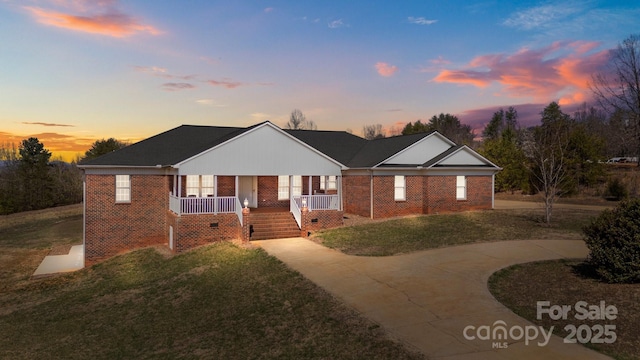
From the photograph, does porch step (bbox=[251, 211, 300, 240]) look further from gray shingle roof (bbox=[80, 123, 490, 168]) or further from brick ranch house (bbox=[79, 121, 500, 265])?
gray shingle roof (bbox=[80, 123, 490, 168])

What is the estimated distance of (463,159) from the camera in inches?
1052

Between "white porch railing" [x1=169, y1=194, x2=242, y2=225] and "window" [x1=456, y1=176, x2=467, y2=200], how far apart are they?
1524 centimetres

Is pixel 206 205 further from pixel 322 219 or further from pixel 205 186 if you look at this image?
pixel 322 219

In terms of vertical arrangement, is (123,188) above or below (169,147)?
below

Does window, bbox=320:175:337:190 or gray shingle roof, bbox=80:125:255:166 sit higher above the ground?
gray shingle roof, bbox=80:125:255:166

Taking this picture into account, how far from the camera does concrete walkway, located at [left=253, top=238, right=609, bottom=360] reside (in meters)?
7.55

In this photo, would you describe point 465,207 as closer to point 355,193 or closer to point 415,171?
point 415,171

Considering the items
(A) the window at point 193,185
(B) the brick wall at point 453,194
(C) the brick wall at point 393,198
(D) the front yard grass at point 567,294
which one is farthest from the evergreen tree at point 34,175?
(D) the front yard grass at point 567,294

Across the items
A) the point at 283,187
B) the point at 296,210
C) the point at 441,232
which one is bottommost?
the point at 441,232

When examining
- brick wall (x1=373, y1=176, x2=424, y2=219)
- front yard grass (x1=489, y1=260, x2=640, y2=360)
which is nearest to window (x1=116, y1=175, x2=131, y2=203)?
brick wall (x1=373, y1=176, x2=424, y2=219)

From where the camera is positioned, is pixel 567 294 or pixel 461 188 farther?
pixel 461 188

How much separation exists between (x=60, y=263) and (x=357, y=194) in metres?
17.7

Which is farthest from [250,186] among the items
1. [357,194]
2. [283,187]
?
[357,194]

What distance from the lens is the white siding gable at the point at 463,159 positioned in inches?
1032
